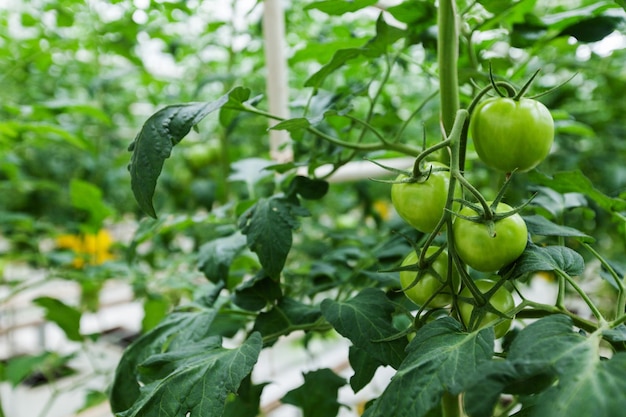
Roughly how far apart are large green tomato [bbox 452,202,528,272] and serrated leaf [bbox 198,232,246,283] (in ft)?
0.87

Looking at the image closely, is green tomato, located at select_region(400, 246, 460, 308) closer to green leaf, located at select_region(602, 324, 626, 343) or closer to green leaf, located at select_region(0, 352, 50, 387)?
green leaf, located at select_region(602, 324, 626, 343)

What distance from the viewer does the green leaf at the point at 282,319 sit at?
19.6 inches

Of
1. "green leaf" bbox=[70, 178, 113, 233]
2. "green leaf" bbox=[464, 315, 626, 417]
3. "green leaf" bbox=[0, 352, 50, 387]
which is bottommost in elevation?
"green leaf" bbox=[0, 352, 50, 387]

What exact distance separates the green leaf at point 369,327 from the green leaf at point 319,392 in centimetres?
19

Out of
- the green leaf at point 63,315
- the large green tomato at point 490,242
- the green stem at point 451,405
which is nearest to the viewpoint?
the large green tomato at point 490,242

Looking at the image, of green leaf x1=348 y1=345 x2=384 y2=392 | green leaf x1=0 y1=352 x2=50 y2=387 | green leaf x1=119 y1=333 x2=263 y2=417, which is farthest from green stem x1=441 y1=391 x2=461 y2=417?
green leaf x1=0 y1=352 x2=50 y2=387

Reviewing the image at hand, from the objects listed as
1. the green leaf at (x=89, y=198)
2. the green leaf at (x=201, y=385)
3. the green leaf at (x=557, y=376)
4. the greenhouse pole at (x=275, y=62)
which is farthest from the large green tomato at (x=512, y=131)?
the green leaf at (x=89, y=198)

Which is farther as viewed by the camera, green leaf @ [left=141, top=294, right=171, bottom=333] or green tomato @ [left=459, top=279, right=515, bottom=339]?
green leaf @ [left=141, top=294, right=171, bottom=333]

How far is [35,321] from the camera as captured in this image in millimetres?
1475

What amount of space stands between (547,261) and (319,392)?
1.07 feet

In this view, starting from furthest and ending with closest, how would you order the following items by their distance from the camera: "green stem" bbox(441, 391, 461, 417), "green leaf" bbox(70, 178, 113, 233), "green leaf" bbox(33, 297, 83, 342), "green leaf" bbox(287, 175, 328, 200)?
"green leaf" bbox(70, 178, 113, 233) → "green leaf" bbox(33, 297, 83, 342) → "green leaf" bbox(287, 175, 328, 200) → "green stem" bbox(441, 391, 461, 417)

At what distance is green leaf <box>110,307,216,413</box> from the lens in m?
0.50

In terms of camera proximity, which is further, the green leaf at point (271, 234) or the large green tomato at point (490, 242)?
the green leaf at point (271, 234)

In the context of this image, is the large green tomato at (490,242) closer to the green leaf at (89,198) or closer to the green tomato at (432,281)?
the green tomato at (432,281)
